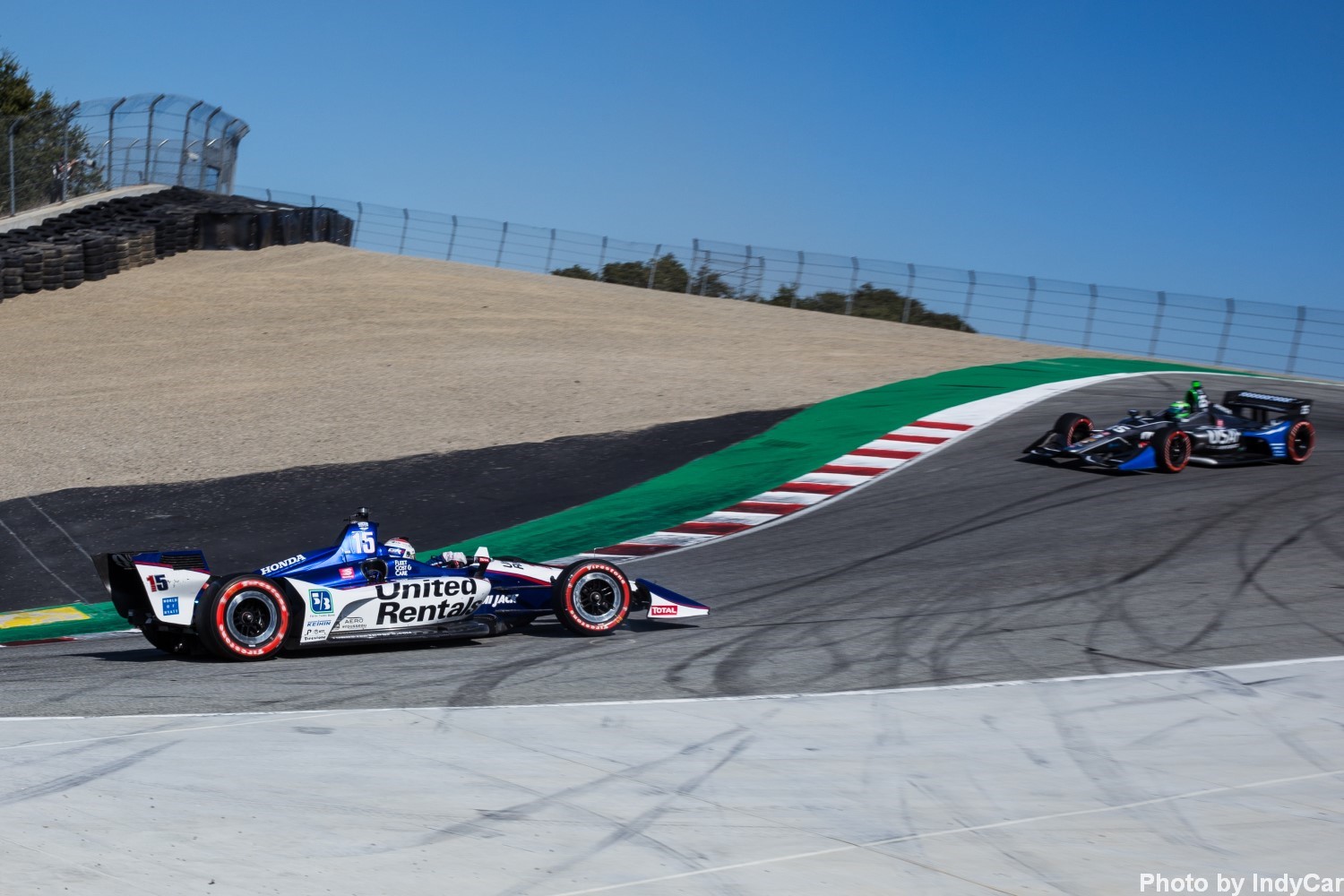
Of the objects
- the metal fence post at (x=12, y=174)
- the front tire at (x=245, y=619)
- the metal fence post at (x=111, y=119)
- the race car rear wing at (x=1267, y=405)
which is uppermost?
the metal fence post at (x=111, y=119)

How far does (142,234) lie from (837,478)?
21.9m

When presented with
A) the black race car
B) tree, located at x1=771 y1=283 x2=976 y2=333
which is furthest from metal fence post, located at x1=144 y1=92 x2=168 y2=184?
the black race car

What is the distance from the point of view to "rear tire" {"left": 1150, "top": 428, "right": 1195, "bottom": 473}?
50.8 ft

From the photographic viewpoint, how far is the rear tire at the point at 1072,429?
15.7 m

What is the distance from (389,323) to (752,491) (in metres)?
14.2

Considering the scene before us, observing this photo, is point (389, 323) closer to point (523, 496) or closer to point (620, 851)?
point (523, 496)

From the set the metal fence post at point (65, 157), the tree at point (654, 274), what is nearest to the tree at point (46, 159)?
the metal fence post at point (65, 157)

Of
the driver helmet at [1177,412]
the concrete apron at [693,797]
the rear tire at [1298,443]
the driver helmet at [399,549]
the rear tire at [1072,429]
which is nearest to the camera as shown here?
the concrete apron at [693,797]

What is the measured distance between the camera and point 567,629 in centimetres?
985

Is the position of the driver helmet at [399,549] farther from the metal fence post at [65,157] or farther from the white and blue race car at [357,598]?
the metal fence post at [65,157]

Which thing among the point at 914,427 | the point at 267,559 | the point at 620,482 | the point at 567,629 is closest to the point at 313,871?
the point at 567,629

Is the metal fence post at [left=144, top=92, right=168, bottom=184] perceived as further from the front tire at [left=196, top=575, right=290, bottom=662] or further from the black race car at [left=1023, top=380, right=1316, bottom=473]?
the front tire at [left=196, top=575, right=290, bottom=662]

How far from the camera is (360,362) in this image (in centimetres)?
2377

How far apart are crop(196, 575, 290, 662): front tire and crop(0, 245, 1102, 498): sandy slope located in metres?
8.62
